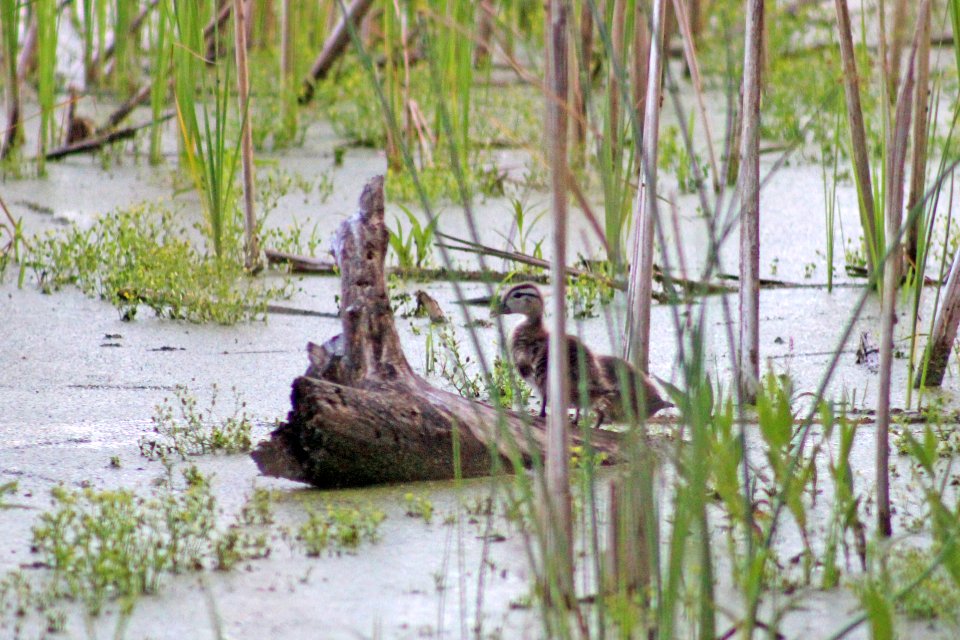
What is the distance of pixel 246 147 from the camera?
4.61 meters

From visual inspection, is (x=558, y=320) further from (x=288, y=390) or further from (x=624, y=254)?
(x=288, y=390)

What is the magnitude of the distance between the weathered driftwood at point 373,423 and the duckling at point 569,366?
18 centimetres

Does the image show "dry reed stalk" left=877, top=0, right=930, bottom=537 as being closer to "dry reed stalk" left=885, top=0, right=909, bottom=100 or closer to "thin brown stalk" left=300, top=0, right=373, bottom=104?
"dry reed stalk" left=885, top=0, right=909, bottom=100

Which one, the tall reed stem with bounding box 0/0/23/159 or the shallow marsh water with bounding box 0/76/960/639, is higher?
the tall reed stem with bounding box 0/0/23/159

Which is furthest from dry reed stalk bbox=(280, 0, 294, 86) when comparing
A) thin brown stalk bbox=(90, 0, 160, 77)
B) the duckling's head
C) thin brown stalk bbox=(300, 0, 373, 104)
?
the duckling's head

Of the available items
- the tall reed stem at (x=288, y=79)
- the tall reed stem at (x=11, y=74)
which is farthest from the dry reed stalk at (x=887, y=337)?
the tall reed stem at (x=288, y=79)

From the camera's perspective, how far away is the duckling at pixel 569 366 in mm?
3197

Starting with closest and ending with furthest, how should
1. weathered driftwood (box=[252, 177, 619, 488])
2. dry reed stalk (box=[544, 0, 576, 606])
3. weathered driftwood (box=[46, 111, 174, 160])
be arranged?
dry reed stalk (box=[544, 0, 576, 606]), weathered driftwood (box=[252, 177, 619, 488]), weathered driftwood (box=[46, 111, 174, 160])

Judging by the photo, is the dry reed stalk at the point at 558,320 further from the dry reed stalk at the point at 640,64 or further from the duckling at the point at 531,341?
the dry reed stalk at the point at 640,64

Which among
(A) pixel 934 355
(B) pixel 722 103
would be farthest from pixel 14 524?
(B) pixel 722 103

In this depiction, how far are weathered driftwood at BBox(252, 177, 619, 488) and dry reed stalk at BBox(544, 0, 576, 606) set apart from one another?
635mm

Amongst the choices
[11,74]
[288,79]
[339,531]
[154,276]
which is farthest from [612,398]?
[288,79]

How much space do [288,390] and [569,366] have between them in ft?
2.53

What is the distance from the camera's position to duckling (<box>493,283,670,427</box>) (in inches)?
126
